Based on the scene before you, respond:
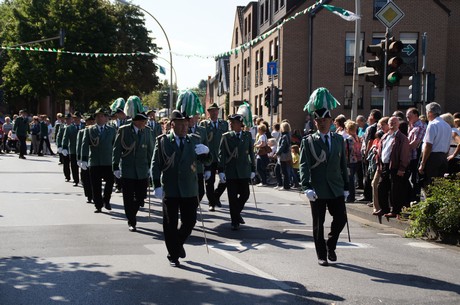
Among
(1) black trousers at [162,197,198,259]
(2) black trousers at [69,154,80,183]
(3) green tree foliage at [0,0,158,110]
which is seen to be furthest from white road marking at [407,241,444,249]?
(3) green tree foliage at [0,0,158,110]

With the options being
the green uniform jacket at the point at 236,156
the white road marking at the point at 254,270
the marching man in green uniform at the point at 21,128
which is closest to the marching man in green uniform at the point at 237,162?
the green uniform jacket at the point at 236,156

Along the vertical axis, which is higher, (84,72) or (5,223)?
(84,72)

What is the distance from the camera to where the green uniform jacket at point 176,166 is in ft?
24.7

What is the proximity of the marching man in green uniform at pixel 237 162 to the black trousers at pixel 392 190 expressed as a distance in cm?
250

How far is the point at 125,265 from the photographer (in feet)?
24.3

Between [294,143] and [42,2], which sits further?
[42,2]

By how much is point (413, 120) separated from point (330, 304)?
646 cm

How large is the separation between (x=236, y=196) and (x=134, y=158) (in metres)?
1.80

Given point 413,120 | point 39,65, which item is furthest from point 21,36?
point 413,120

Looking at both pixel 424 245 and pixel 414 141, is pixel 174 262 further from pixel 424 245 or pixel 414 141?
pixel 414 141

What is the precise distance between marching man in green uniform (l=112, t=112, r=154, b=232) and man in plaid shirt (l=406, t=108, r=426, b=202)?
4.86m

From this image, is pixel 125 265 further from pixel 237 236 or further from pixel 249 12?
pixel 249 12

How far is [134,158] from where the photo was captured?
10211 millimetres

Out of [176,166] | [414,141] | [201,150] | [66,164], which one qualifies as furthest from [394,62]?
[66,164]
